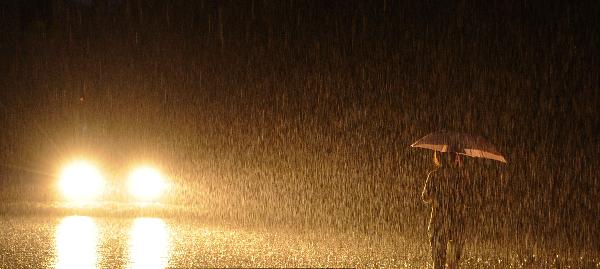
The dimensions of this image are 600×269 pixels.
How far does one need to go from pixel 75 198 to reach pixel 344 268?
1618cm

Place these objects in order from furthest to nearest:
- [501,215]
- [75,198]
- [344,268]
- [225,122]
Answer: [225,122] → [75,198] → [501,215] → [344,268]

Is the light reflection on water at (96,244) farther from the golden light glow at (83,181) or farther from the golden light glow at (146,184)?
the golden light glow at (83,181)

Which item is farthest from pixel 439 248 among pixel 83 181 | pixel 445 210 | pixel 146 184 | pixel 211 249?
pixel 83 181

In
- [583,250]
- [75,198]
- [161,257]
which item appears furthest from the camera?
[75,198]

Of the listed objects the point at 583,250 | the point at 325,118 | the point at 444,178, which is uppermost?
the point at 325,118

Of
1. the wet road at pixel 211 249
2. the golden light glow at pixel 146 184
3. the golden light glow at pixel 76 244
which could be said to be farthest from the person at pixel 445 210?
the golden light glow at pixel 146 184

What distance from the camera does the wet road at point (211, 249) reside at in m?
10.9

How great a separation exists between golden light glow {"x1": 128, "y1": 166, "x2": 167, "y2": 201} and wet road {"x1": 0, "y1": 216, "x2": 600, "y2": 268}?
7.38 meters

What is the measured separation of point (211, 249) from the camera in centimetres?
1237

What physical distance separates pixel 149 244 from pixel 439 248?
5128mm

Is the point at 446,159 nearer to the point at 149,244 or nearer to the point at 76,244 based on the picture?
the point at 149,244

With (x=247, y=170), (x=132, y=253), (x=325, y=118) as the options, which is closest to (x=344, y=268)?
(x=132, y=253)

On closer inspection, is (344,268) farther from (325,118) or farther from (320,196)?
(325,118)

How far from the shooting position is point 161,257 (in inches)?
448
